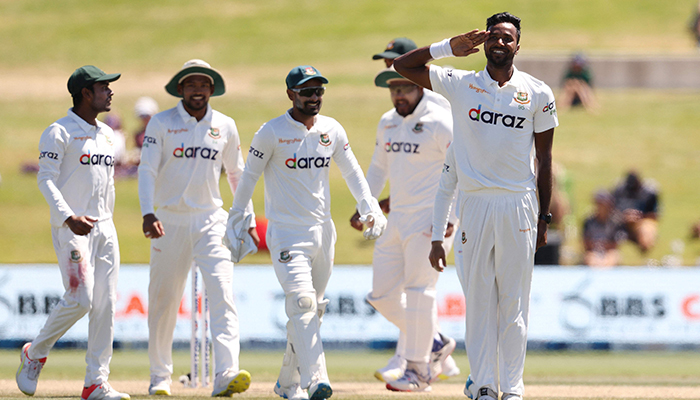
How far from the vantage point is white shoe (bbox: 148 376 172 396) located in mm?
7855

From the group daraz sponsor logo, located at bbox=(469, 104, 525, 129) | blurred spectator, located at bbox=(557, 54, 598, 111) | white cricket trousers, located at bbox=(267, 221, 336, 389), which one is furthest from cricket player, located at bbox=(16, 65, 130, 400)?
blurred spectator, located at bbox=(557, 54, 598, 111)

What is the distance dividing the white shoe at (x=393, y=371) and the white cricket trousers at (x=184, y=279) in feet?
5.21

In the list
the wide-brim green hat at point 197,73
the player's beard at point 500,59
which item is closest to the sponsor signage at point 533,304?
the wide-brim green hat at point 197,73

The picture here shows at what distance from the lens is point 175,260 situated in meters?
7.91

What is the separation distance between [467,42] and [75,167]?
3081 millimetres

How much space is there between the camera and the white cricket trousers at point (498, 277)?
6.25 metres

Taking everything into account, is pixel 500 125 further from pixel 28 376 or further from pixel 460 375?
pixel 460 375

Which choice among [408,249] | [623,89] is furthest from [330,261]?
[623,89]

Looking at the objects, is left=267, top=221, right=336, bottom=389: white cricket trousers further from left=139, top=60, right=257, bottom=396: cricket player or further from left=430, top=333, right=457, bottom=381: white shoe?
left=430, top=333, right=457, bottom=381: white shoe

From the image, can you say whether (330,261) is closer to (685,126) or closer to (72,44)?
(685,126)

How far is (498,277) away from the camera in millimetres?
6340

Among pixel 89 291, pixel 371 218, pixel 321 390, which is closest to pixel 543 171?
pixel 371 218

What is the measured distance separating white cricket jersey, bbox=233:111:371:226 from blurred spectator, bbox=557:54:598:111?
19596mm

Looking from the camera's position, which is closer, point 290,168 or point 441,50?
point 441,50
